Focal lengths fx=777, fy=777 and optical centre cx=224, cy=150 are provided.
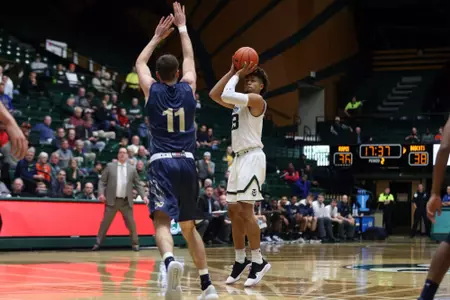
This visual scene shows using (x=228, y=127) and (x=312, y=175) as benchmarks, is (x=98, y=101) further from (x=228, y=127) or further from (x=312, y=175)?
(x=312, y=175)

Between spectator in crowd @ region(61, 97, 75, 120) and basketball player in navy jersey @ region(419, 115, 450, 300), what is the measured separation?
17.3 meters

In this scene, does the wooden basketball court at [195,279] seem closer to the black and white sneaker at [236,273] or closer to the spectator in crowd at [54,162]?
the black and white sneaker at [236,273]

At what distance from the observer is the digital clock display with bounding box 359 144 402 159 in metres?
28.9

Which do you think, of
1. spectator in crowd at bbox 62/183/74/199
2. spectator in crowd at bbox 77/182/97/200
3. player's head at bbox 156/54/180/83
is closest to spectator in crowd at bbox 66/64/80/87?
spectator in crowd at bbox 77/182/97/200

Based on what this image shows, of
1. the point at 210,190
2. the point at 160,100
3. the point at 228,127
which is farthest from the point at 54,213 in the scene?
the point at 228,127

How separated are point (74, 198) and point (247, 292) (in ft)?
31.3

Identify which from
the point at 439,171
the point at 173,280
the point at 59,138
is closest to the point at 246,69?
the point at 173,280

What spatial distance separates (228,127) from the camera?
29.5 m

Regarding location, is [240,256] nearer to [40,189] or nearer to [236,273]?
[236,273]

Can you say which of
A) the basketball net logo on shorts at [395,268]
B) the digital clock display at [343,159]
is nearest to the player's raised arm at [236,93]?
the basketball net logo on shorts at [395,268]

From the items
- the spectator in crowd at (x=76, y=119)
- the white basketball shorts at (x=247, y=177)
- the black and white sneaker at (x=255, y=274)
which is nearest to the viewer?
the black and white sneaker at (x=255, y=274)

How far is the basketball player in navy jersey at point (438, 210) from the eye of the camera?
5020mm

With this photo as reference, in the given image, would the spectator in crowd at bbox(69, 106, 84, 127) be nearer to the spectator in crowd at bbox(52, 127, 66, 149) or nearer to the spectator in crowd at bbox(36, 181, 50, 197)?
the spectator in crowd at bbox(52, 127, 66, 149)

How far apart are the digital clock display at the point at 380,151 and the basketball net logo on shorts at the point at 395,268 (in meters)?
17.4
